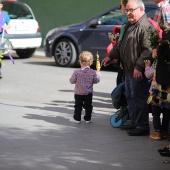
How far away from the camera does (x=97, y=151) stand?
8008 millimetres

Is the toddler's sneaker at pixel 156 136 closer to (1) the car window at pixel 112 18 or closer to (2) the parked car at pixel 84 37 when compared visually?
(2) the parked car at pixel 84 37

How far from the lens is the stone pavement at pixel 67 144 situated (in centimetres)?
732

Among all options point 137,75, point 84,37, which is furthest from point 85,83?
point 84,37

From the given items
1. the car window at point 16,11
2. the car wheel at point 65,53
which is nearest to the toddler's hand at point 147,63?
the car wheel at point 65,53

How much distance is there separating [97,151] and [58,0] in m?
17.1

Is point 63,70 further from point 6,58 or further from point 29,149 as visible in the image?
point 29,149

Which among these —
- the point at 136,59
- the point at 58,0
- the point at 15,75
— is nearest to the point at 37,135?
the point at 136,59

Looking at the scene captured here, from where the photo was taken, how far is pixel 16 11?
66.9 ft

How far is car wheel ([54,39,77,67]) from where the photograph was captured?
18.0 meters

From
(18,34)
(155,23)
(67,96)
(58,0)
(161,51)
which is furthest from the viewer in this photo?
(58,0)

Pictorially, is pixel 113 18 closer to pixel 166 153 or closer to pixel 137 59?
pixel 137 59

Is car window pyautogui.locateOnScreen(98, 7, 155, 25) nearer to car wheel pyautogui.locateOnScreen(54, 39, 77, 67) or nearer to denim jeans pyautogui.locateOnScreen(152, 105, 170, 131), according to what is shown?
car wheel pyautogui.locateOnScreen(54, 39, 77, 67)

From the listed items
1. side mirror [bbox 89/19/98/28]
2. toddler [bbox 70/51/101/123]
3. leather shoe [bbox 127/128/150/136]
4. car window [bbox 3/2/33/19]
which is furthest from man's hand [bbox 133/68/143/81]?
car window [bbox 3/2/33/19]

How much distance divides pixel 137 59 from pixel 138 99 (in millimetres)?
540
